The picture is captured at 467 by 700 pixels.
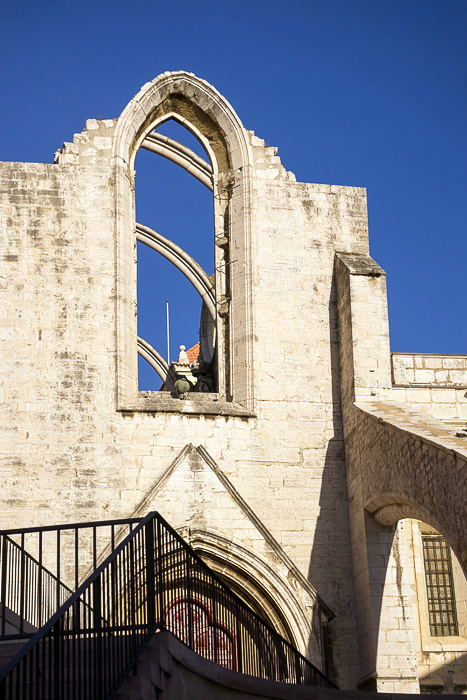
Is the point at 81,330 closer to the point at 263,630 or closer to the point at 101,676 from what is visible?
the point at 263,630

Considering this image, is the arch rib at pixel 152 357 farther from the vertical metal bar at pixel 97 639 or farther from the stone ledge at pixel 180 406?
the vertical metal bar at pixel 97 639

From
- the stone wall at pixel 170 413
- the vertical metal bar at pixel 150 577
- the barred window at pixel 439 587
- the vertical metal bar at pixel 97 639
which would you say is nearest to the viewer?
the vertical metal bar at pixel 97 639

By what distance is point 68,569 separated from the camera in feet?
44.9

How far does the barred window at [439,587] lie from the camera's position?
14.7 meters

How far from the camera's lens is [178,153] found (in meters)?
17.8

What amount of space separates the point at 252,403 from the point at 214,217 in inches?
111

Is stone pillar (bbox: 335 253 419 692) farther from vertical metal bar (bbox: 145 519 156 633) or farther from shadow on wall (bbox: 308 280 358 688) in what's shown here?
vertical metal bar (bbox: 145 519 156 633)

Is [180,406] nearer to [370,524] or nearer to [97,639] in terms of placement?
[370,524]

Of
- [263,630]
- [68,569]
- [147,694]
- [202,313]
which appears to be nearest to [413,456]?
[263,630]

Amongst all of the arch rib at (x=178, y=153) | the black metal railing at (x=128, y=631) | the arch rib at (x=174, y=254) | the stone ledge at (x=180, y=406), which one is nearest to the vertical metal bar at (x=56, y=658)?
the black metal railing at (x=128, y=631)

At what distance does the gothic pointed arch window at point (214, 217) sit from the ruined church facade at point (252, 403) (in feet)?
0.11

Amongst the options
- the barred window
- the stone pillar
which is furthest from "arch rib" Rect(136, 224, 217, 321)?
the barred window

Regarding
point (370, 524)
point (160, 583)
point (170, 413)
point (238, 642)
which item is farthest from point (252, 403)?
point (160, 583)

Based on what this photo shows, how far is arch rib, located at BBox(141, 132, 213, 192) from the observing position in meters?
17.8
